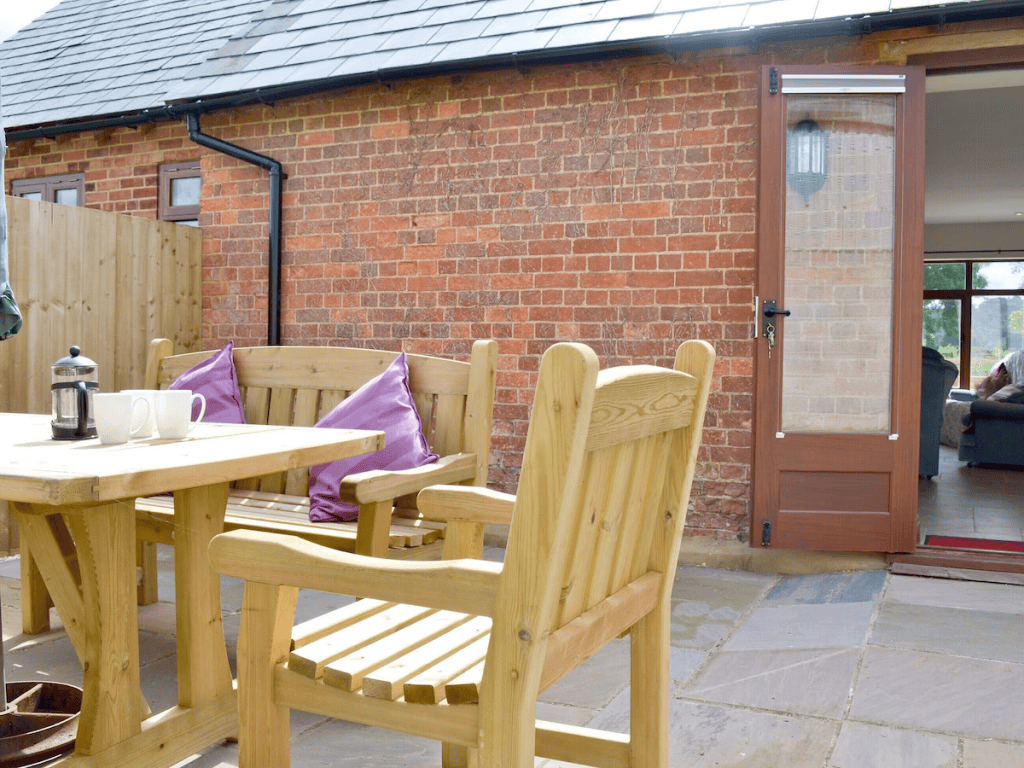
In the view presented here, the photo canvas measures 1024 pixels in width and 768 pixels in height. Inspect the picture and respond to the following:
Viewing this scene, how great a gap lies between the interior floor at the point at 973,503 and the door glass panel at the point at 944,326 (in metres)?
6.60

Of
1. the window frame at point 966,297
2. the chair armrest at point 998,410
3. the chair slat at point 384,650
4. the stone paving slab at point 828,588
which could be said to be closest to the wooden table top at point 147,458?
the chair slat at point 384,650

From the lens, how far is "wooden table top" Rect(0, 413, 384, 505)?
152cm

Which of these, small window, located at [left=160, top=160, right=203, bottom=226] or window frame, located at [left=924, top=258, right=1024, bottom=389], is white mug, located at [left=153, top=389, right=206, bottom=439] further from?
window frame, located at [left=924, top=258, right=1024, bottom=389]

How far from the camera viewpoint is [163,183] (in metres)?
6.27

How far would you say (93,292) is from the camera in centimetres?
485

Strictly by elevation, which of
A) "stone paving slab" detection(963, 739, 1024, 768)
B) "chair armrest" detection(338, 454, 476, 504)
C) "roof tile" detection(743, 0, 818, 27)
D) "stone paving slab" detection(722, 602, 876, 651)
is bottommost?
"stone paving slab" detection(722, 602, 876, 651)

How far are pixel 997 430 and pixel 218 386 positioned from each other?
267 inches

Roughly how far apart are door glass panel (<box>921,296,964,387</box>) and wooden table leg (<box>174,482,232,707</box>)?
13630 mm

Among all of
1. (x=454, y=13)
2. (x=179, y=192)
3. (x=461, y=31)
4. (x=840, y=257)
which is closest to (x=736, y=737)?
(x=840, y=257)

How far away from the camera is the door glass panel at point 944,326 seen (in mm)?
13922

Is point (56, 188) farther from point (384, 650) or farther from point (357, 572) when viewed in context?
point (357, 572)

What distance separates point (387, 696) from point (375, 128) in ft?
13.6

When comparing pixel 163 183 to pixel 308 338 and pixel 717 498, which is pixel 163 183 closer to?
pixel 308 338

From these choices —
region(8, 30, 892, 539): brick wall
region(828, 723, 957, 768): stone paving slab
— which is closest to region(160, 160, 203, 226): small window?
region(8, 30, 892, 539): brick wall
